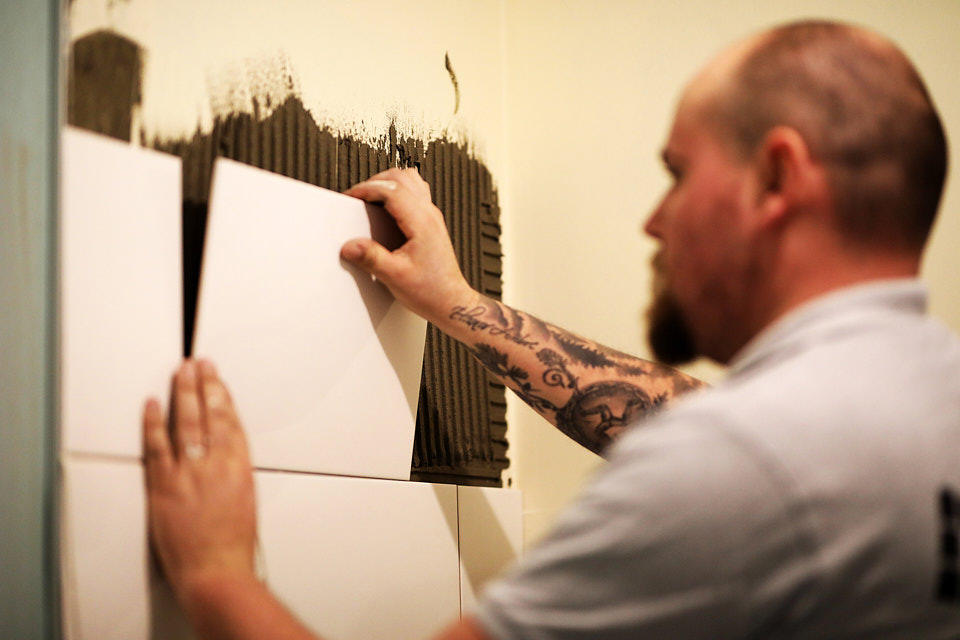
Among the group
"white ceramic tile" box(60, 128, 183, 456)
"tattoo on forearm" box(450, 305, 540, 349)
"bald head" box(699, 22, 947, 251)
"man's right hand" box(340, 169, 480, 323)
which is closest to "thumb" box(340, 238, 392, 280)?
"man's right hand" box(340, 169, 480, 323)

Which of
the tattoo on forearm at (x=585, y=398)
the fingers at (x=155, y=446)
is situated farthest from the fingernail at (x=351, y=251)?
the fingers at (x=155, y=446)

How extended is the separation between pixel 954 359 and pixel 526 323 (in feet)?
2.31

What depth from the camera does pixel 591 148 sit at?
1741 mm

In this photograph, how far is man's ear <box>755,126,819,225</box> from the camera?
30.1 inches

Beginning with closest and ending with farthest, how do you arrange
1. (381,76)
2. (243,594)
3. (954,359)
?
(954,359) < (243,594) < (381,76)

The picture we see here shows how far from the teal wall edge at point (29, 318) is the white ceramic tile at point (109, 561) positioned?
27 millimetres

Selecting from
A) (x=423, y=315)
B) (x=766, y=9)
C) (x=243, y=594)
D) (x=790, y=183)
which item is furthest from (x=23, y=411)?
(x=766, y=9)

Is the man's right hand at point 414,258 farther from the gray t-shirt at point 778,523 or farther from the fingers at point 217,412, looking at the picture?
the gray t-shirt at point 778,523

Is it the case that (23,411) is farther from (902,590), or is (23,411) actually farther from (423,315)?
(902,590)

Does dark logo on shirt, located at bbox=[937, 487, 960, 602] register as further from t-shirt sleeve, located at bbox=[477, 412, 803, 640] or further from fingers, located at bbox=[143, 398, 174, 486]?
fingers, located at bbox=[143, 398, 174, 486]

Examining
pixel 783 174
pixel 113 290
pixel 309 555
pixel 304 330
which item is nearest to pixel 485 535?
pixel 309 555

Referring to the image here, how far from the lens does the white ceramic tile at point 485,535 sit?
1.38 metres

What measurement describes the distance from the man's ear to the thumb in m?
0.58

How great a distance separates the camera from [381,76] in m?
1.52
